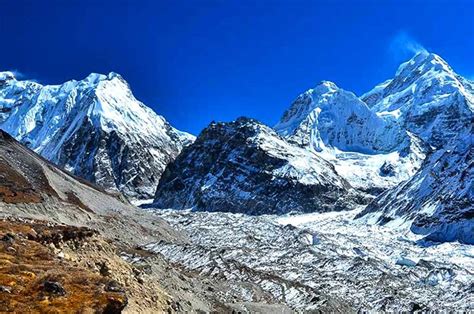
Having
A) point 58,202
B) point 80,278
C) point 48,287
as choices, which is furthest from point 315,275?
point 48,287

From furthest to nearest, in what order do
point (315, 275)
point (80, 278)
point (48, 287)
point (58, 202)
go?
point (315, 275) → point (58, 202) → point (80, 278) → point (48, 287)

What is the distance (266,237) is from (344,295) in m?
70.8

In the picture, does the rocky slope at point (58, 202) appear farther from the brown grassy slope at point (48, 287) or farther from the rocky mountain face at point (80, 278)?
the brown grassy slope at point (48, 287)

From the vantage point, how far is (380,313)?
351 ft

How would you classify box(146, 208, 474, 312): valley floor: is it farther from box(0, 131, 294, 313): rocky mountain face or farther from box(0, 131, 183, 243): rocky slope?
box(0, 131, 183, 243): rocky slope

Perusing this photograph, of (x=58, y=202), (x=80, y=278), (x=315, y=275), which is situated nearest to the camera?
(x=80, y=278)

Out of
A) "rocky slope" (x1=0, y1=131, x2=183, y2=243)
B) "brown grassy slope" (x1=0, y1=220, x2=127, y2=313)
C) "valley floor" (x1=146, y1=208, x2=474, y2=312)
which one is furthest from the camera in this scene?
"rocky slope" (x1=0, y1=131, x2=183, y2=243)

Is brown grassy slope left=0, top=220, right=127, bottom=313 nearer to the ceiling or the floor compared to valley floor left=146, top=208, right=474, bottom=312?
nearer to the floor

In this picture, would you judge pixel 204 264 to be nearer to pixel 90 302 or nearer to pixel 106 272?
pixel 106 272

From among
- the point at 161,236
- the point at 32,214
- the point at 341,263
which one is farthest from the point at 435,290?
the point at 32,214

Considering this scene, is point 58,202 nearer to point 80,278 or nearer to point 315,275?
point 315,275

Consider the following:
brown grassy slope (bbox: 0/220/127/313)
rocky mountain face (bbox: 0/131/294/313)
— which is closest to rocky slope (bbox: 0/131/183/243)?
rocky mountain face (bbox: 0/131/294/313)

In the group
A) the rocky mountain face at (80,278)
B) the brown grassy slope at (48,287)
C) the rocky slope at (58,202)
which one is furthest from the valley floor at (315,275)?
the brown grassy slope at (48,287)

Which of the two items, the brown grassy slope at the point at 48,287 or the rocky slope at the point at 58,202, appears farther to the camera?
the rocky slope at the point at 58,202
